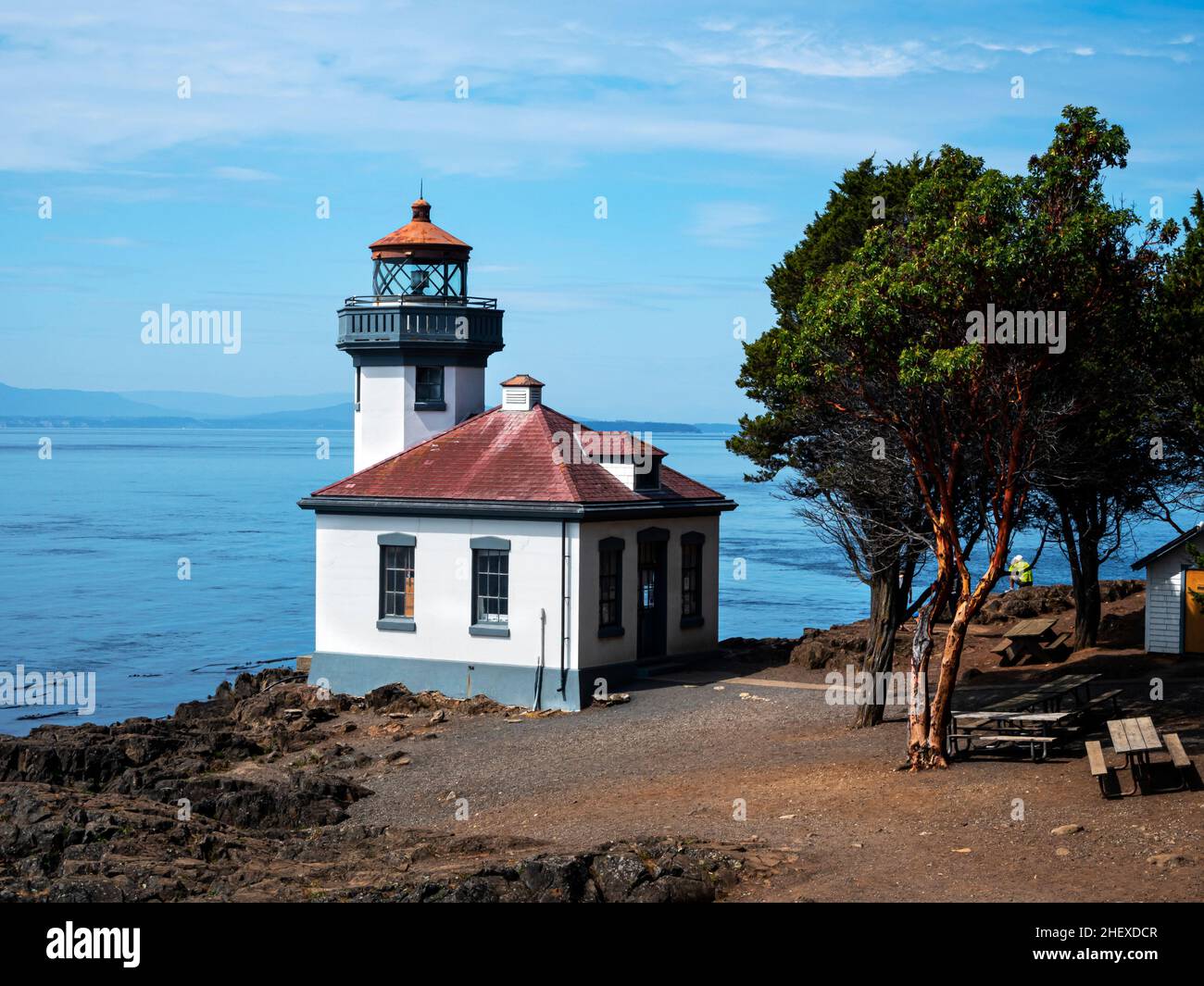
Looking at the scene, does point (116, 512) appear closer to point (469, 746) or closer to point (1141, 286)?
point (469, 746)

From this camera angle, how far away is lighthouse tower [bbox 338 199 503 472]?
32625 mm

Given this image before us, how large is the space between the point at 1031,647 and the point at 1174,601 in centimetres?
274

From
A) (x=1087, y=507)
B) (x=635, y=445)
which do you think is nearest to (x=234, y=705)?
(x=635, y=445)

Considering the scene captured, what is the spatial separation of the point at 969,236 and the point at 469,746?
11.6 m

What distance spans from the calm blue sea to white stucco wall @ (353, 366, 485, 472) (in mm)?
9905

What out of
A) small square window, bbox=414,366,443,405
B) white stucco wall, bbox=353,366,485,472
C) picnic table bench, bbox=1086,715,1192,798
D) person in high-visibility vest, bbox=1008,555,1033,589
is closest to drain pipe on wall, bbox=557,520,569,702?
white stucco wall, bbox=353,366,485,472

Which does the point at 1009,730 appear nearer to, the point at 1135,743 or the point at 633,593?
the point at 1135,743

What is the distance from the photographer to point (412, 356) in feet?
107

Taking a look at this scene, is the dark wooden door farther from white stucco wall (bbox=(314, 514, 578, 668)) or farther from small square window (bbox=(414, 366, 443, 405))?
small square window (bbox=(414, 366, 443, 405))

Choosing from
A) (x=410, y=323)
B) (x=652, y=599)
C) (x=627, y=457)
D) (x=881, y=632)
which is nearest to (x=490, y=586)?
(x=652, y=599)

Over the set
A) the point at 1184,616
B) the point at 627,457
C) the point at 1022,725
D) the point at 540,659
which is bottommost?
the point at 540,659

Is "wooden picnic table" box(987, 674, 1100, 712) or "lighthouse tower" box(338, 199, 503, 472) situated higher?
"lighthouse tower" box(338, 199, 503, 472)

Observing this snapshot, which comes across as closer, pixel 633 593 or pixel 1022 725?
pixel 1022 725
